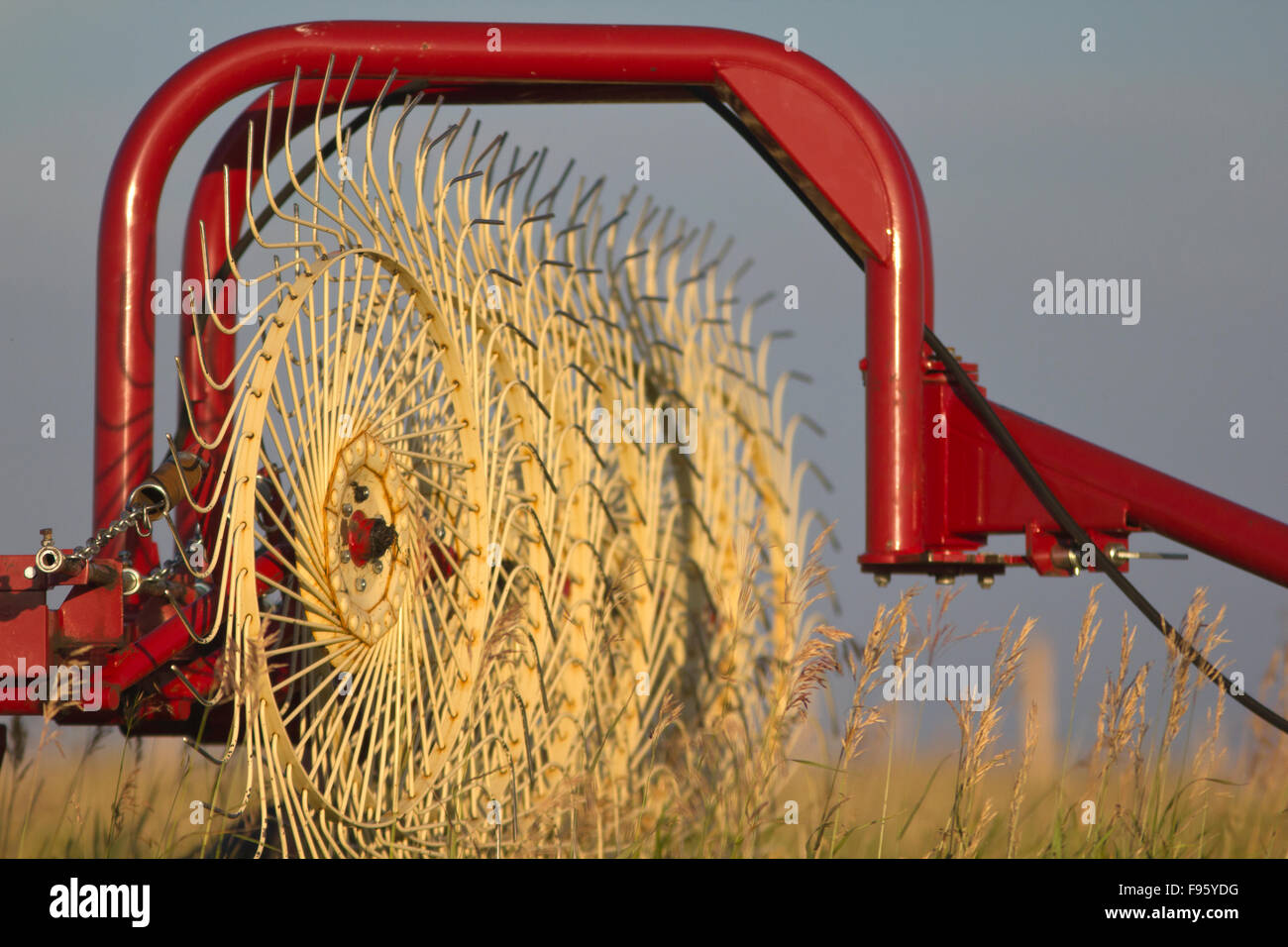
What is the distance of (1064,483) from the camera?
3785 mm

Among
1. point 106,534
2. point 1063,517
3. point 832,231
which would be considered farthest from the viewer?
point 832,231

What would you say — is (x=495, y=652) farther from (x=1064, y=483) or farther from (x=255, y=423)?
(x=1064, y=483)

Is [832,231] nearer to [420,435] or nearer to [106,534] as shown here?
[420,435]

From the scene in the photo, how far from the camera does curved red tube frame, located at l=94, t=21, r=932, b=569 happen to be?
373 cm

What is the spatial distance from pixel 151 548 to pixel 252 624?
45.1 inches

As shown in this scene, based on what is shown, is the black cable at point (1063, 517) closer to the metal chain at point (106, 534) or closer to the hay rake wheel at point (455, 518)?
the hay rake wheel at point (455, 518)

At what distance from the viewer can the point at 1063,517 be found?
145 inches

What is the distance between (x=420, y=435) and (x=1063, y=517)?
1574mm

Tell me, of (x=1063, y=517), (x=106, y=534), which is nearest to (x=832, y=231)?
(x=1063, y=517)

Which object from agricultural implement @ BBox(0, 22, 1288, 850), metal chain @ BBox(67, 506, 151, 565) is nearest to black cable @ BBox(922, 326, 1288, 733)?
agricultural implement @ BBox(0, 22, 1288, 850)

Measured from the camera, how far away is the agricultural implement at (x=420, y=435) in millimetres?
3285

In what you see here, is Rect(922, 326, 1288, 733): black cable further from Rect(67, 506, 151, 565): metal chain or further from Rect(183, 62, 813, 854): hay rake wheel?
Rect(67, 506, 151, 565): metal chain
